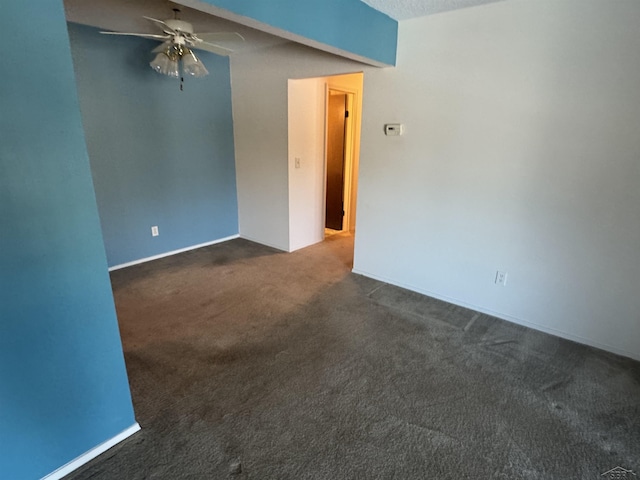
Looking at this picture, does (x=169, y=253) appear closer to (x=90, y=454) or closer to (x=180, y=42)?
(x=180, y=42)

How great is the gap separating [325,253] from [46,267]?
10.7 ft

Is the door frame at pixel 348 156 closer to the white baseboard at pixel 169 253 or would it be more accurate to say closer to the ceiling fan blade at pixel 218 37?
the white baseboard at pixel 169 253

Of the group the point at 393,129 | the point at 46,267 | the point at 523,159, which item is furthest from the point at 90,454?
the point at 523,159

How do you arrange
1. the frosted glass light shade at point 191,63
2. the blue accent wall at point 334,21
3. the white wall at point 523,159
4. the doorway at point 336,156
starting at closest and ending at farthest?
the blue accent wall at point 334,21 < the white wall at point 523,159 < the frosted glass light shade at point 191,63 < the doorway at point 336,156

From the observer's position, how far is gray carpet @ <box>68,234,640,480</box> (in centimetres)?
160

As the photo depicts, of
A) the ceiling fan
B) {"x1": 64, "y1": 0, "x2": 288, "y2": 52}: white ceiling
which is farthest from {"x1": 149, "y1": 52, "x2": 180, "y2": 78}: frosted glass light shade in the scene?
{"x1": 64, "y1": 0, "x2": 288, "y2": 52}: white ceiling

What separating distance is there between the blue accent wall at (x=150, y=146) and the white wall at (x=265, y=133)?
17 centimetres

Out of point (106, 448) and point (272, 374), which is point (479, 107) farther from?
point (106, 448)

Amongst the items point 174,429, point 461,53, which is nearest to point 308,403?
point 174,429

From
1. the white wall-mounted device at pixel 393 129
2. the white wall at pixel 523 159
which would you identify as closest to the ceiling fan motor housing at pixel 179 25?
the white wall at pixel 523 159

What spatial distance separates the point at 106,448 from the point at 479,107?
3.16 metres

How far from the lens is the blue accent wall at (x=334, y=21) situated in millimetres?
1812

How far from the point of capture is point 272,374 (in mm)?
2172

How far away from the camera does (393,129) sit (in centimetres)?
311
